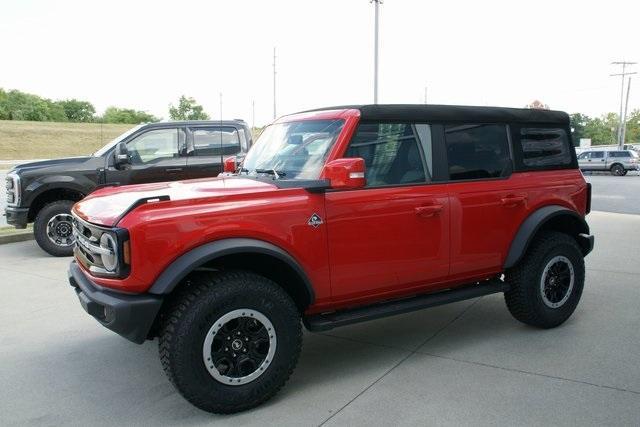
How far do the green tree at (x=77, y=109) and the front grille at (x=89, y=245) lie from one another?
81.9m

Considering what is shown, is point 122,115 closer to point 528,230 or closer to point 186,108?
point 186,108

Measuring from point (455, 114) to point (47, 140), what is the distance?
142ft

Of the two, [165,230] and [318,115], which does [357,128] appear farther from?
[165,230]

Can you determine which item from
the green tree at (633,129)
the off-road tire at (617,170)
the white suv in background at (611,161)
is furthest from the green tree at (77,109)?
the green tree at (633,129)

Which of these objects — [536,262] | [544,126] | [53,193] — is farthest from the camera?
[53,193]

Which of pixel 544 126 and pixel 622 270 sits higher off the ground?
pixel 544 126

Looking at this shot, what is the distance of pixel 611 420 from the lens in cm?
306

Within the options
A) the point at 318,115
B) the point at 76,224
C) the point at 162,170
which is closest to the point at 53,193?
the point at 162,170

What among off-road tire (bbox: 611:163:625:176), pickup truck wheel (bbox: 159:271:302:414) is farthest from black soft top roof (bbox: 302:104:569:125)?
off-road tire (bbox: 611:163:625:176)

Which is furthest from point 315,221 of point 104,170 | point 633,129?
point 633,129

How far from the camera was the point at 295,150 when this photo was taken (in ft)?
13.0

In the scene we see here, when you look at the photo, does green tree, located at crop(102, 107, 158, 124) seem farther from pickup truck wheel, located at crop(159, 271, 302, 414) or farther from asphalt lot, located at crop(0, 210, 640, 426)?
pickup truck wheel, located at crop(159, 271, 302, 414)

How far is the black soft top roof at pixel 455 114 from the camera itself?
3.84 meters

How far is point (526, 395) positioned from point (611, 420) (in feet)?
1.56
